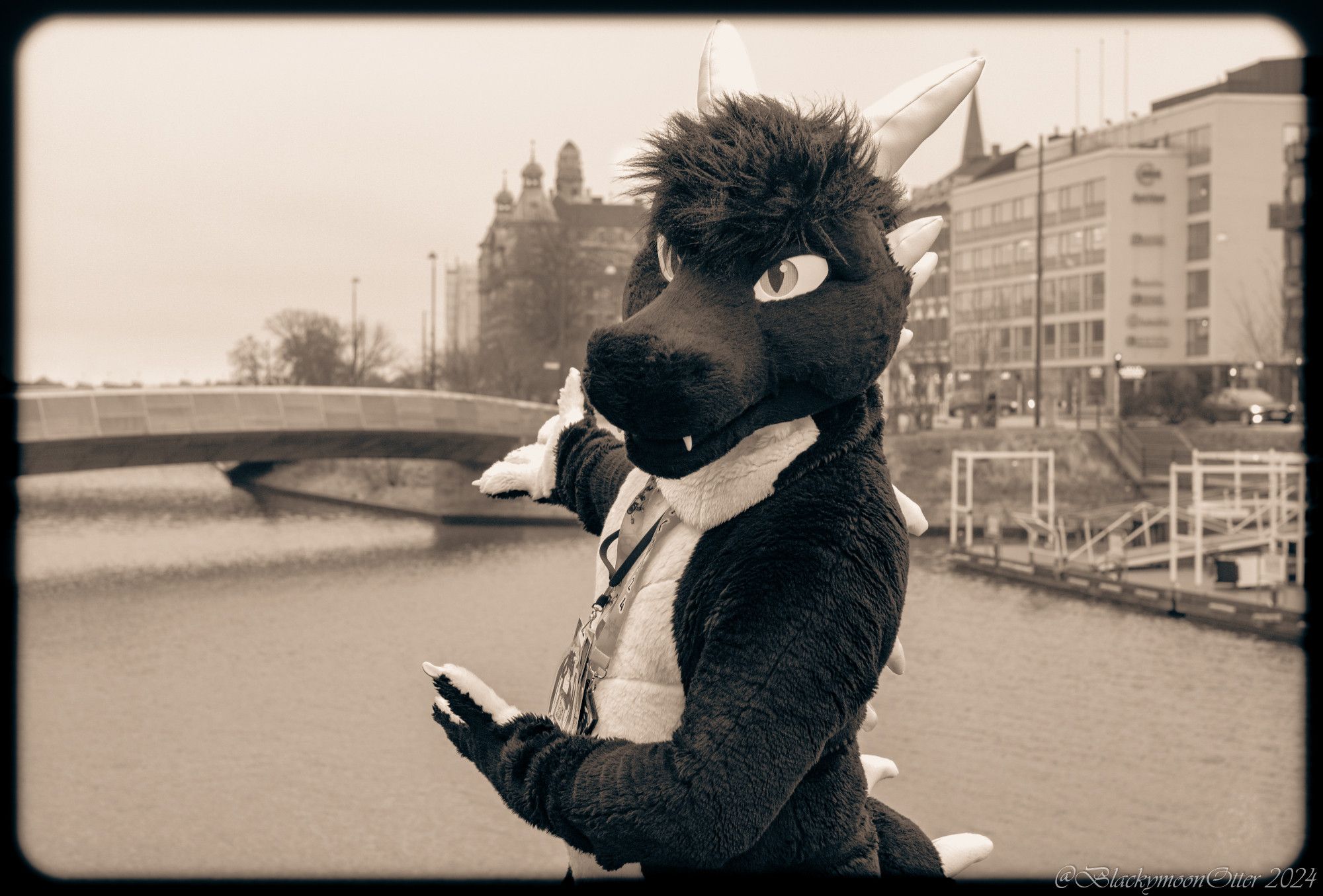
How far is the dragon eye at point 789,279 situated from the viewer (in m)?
1.69

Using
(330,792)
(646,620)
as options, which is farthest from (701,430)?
(330,792)

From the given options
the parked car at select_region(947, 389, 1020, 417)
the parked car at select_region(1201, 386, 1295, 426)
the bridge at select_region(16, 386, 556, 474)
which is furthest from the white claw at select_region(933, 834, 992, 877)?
the parked car at select_region(1201, 386, 1295, 426)

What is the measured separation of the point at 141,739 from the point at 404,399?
1070cm

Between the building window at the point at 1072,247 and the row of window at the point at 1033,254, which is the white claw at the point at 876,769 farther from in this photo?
the building window at the point at 1072,247

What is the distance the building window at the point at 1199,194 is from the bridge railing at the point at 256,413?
22.9 m

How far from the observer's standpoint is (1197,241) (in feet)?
121

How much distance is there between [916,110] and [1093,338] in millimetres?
39426

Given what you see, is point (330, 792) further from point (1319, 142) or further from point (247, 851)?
point (1319, 142)

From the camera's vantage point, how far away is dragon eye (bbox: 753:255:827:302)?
1694 mm

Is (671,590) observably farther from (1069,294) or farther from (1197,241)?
(1069,294)

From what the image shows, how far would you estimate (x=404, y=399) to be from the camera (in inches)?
837

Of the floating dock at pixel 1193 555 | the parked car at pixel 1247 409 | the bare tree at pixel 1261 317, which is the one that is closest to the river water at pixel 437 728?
the floating dock at pixel 1193 555

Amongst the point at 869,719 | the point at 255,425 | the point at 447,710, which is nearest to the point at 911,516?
the point at 869,719

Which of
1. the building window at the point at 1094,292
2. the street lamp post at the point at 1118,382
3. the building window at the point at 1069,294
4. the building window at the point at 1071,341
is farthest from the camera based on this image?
the building window at the point at 1071,341
